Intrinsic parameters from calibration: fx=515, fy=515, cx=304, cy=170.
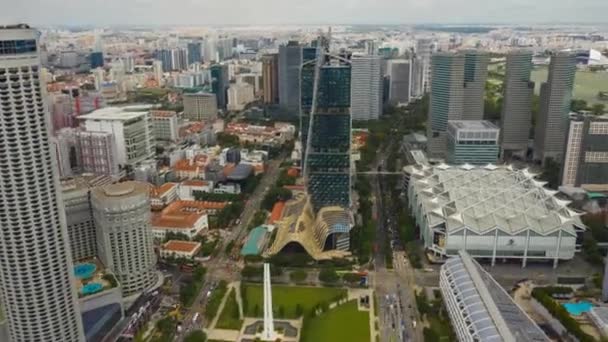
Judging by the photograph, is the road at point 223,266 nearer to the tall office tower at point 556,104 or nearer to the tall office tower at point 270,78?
the tall office tower at point 556,104

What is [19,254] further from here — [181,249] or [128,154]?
[128,154]

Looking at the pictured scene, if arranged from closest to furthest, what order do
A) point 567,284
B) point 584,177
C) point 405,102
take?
point 567,284
point 584,177
point 405,102

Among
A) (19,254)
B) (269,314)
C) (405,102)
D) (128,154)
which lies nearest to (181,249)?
(269,314)

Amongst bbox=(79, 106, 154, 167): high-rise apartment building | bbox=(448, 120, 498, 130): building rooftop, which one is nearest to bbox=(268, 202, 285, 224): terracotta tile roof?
bbox=(79, 106, 154, 167): high-rise apartment building

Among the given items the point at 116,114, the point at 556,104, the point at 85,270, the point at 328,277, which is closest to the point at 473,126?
the point at 556,104

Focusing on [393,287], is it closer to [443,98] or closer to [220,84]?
[443,98]

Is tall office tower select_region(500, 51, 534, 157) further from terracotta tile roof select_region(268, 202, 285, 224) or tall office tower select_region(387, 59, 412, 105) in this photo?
terracotta tile roof select_region(268, 202, 285, 224)
